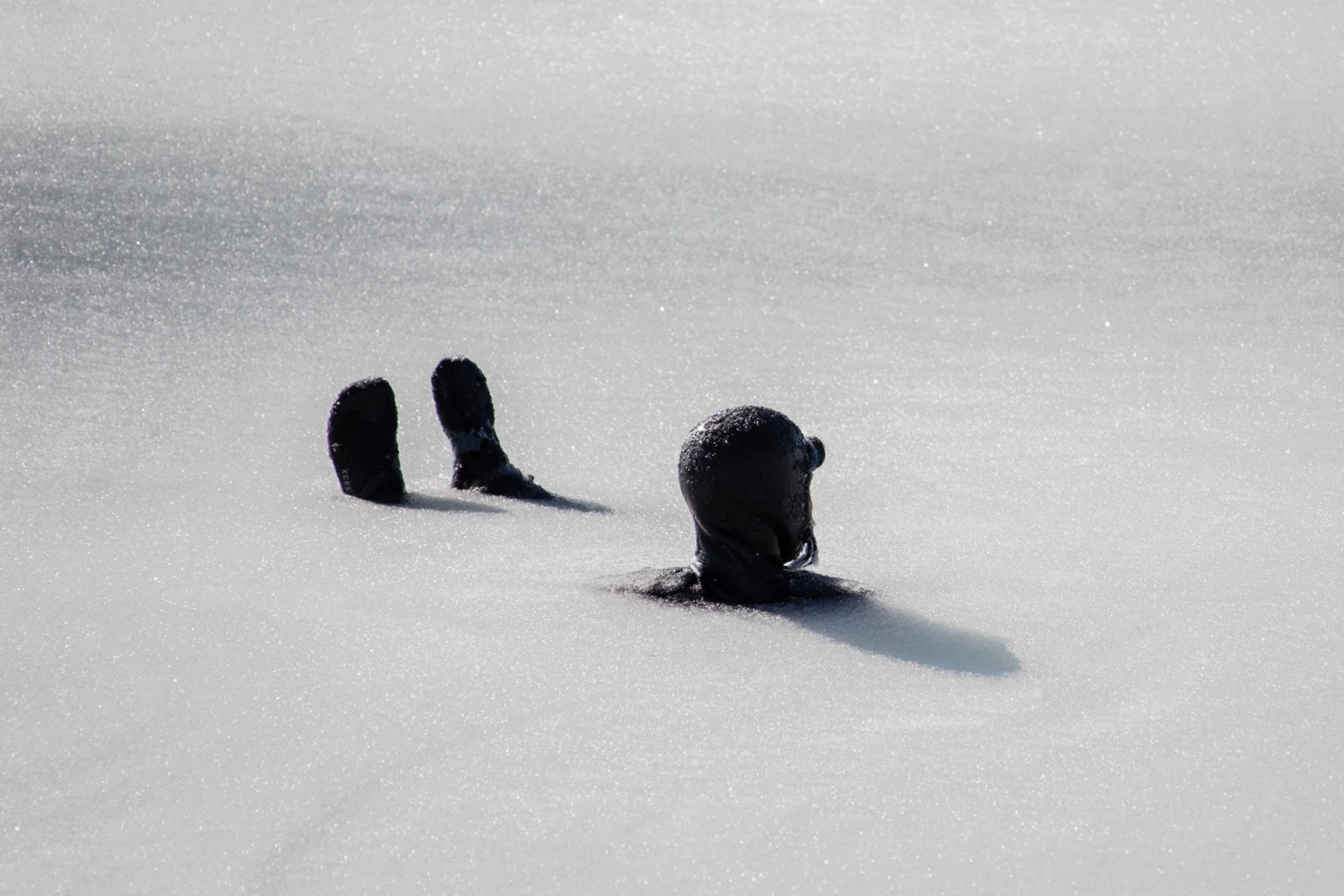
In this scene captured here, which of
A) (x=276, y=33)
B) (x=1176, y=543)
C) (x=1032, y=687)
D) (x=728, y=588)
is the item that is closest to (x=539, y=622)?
(x=728, y=588)

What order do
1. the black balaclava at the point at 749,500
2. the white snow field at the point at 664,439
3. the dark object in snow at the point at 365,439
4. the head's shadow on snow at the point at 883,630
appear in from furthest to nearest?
1. the dark object in snow at the point at 365,439
2. the black balaclava at the point at 749,500
3. the head's shadow on snow at the point at 883,630
4. the white snow field at the point at 664,439

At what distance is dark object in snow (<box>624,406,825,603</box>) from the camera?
4.00m

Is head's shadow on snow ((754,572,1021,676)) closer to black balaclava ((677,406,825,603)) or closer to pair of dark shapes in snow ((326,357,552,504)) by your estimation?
black balaclava ((677,406,825,603))

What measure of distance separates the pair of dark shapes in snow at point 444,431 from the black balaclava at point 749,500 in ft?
3.19

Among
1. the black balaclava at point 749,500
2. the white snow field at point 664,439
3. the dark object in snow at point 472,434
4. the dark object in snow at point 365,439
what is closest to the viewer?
the white snow field at point 664,439

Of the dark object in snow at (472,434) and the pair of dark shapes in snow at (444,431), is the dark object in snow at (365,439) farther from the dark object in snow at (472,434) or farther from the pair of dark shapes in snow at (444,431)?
the dark object in snow at (472,434)

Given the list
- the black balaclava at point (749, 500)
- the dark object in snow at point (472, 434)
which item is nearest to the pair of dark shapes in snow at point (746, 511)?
the black balaclava at point (749, 500)

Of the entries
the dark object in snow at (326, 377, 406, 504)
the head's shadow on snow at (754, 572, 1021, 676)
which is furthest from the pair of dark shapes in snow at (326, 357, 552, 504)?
the head's shadow on snow at (754, 572, 1021, 676)

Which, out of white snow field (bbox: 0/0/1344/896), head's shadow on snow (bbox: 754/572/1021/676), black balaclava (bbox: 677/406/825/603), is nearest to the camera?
white snow field (bbox: 0/0/1344/896)

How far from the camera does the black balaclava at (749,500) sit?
400 centimetres

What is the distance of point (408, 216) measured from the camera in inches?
258

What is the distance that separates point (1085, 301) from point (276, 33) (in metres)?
3.59

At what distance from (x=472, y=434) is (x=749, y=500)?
1.28m

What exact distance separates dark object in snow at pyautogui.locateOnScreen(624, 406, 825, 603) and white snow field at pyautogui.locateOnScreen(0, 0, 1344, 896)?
3.9 inches
